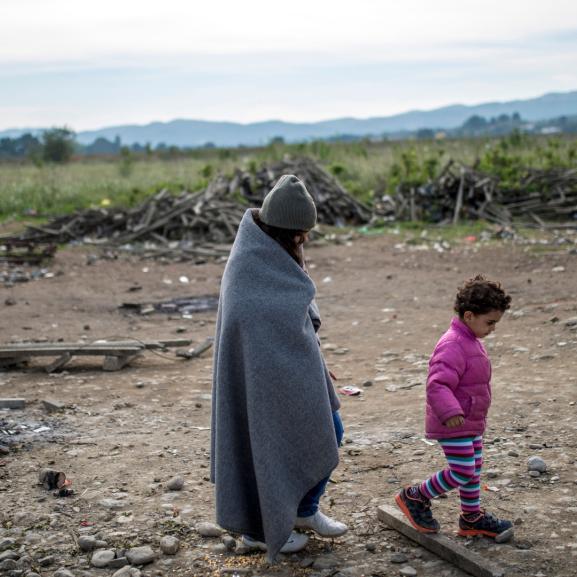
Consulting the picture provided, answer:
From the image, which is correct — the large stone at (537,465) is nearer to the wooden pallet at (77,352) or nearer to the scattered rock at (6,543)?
the scattered rock at (6,543)

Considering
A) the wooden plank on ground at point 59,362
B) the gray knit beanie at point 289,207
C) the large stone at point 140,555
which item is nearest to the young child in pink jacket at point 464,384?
the gray knit beanie at point 289,207

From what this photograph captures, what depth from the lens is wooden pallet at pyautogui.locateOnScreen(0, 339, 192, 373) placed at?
750cm

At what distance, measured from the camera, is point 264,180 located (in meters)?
18.0

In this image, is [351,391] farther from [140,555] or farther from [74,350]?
[140,555]

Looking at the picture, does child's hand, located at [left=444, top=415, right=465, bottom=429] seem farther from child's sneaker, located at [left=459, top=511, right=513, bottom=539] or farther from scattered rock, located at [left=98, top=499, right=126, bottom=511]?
scattered rock, located at [left=98, top=499, right=126, bottom=511]

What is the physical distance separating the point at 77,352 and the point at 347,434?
309 centimetres

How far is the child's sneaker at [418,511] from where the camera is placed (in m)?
3.79

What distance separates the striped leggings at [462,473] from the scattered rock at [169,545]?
47.1 inches

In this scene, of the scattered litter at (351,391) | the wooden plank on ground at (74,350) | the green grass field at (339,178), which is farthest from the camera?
the green grass field at (339,178)

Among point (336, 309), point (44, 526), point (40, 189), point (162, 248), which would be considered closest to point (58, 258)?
point (162, 248)

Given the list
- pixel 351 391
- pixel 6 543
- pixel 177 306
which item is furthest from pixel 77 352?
pixel 6 543

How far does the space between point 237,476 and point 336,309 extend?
6459 mm

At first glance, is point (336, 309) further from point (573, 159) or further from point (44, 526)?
point (573, 159)

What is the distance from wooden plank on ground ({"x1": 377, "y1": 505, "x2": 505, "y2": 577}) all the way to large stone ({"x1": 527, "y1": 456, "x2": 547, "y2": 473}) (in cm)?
95
